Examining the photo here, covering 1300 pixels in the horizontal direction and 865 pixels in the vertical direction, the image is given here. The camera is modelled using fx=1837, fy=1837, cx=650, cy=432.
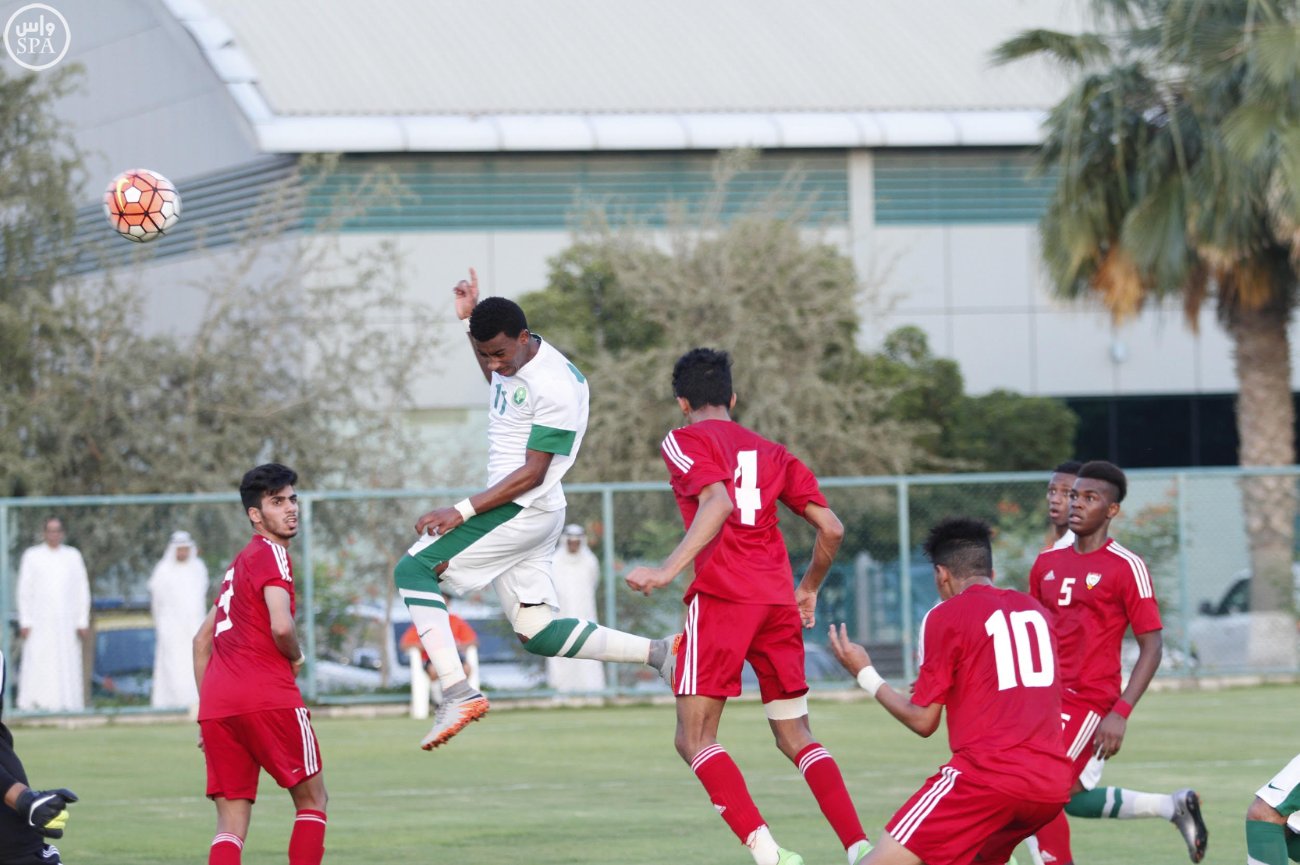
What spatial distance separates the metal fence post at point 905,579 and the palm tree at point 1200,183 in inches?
185

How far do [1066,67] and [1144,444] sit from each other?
1419cm

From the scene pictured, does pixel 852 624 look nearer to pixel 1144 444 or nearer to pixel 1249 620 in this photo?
pixel 1249 620

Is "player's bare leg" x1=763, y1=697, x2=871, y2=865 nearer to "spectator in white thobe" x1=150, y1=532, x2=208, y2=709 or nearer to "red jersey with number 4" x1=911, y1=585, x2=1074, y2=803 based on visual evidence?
"red jersey with number 4" x1=911, y1=585, x2=1074, y2=803

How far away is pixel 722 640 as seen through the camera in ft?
27.9

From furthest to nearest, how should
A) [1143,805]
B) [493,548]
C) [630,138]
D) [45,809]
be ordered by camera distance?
[630,138], [1143,805], [493,548], [45,809]

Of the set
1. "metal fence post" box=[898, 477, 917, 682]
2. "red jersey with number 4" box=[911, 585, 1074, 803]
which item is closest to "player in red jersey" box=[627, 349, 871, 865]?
"red jersey with number 4" box=[911, 585, 1074, 803]

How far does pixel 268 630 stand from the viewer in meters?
8.40

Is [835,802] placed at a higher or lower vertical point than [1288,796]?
lower

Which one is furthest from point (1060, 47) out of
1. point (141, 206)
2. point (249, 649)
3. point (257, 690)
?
point (257, 690)

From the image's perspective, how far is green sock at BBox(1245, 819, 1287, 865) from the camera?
759 centimetres

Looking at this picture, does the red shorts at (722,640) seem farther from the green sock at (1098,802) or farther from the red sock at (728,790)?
the green sock at (1098,802)

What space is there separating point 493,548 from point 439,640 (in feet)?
1.82

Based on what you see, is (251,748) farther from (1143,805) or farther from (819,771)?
(1143,805)

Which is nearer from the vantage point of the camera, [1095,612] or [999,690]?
[999,690]
